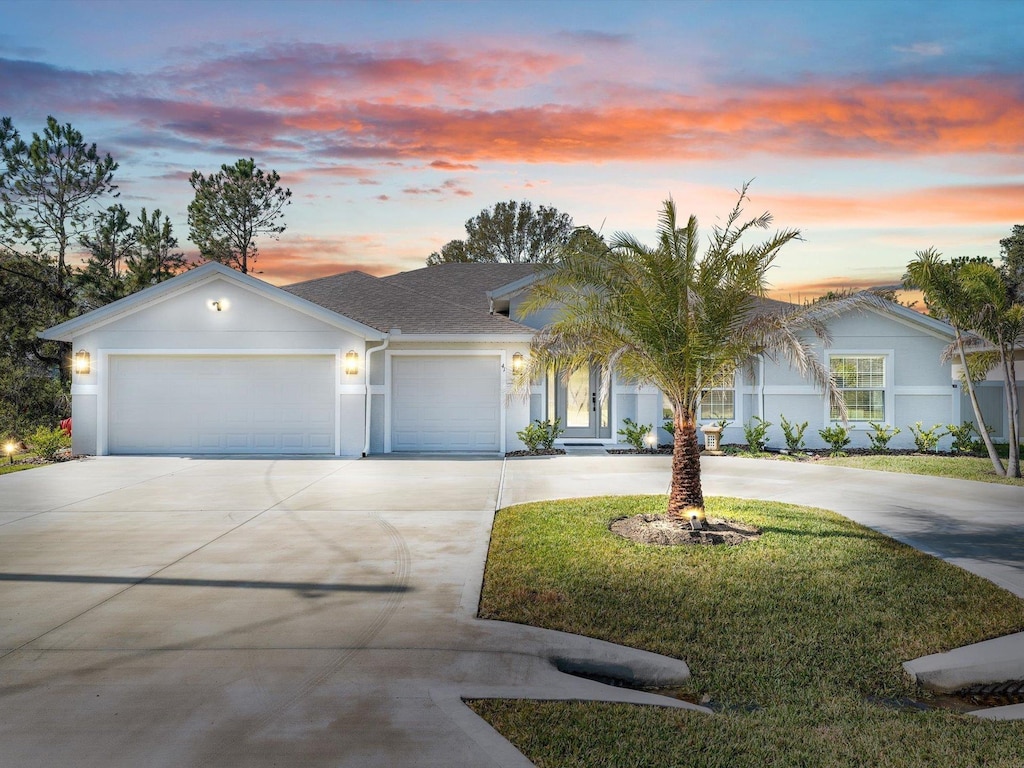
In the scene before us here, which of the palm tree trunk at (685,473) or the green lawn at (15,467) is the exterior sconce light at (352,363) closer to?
the green lawn at (15,467)

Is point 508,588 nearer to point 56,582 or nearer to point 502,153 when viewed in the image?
point 56,582

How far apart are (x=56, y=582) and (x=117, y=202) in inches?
1048

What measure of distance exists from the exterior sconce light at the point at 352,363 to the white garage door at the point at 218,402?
1.74 ft

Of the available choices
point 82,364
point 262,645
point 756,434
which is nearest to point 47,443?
point 82,364

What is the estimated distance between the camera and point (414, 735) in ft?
12.1

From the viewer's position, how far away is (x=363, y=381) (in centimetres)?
1603

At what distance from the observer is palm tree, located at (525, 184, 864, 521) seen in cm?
846

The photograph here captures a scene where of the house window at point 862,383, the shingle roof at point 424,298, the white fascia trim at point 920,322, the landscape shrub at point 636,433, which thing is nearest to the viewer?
the shingle roof at point 424,298

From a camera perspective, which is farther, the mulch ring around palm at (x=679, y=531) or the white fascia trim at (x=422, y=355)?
the white fascia trim at (x=422, y=355)

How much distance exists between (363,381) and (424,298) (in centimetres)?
430

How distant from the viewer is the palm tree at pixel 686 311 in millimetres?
8461

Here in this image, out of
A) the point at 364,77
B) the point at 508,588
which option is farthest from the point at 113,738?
the point at 364,77

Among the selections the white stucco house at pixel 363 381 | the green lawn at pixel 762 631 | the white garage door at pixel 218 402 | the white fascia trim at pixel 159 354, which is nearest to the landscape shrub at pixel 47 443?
the white stucco house at pixel 363 381

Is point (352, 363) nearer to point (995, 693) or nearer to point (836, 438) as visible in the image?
point (836, 438)
